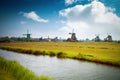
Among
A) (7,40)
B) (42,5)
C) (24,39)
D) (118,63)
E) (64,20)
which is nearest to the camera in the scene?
(118,63)

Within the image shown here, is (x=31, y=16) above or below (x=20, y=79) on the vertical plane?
above

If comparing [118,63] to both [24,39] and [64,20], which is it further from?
[24,39]

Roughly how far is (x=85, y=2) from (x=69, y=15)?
11.1ft

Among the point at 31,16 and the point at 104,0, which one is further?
the point at 31,16

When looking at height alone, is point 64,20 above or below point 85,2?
below

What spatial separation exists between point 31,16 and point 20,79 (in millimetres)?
16645

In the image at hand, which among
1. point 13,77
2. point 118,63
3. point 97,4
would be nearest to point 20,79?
point 13,77

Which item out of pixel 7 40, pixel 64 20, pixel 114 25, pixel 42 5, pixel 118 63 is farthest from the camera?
pixel 7 40

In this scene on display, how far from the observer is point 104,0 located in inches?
867

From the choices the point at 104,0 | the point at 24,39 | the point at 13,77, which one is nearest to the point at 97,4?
the point at 104,0

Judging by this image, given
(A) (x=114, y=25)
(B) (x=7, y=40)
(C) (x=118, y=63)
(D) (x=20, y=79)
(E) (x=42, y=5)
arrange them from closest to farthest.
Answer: (D) (x=20, y=79), (C) (x=118, y=63), (E) (x=42, y=5), (A) (x=114, y=25), (B) (x=7, y=40)

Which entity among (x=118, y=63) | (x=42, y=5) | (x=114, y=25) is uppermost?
(x=42, y=5)

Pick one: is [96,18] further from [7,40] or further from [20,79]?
[7,40]

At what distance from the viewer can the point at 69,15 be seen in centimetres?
2527
